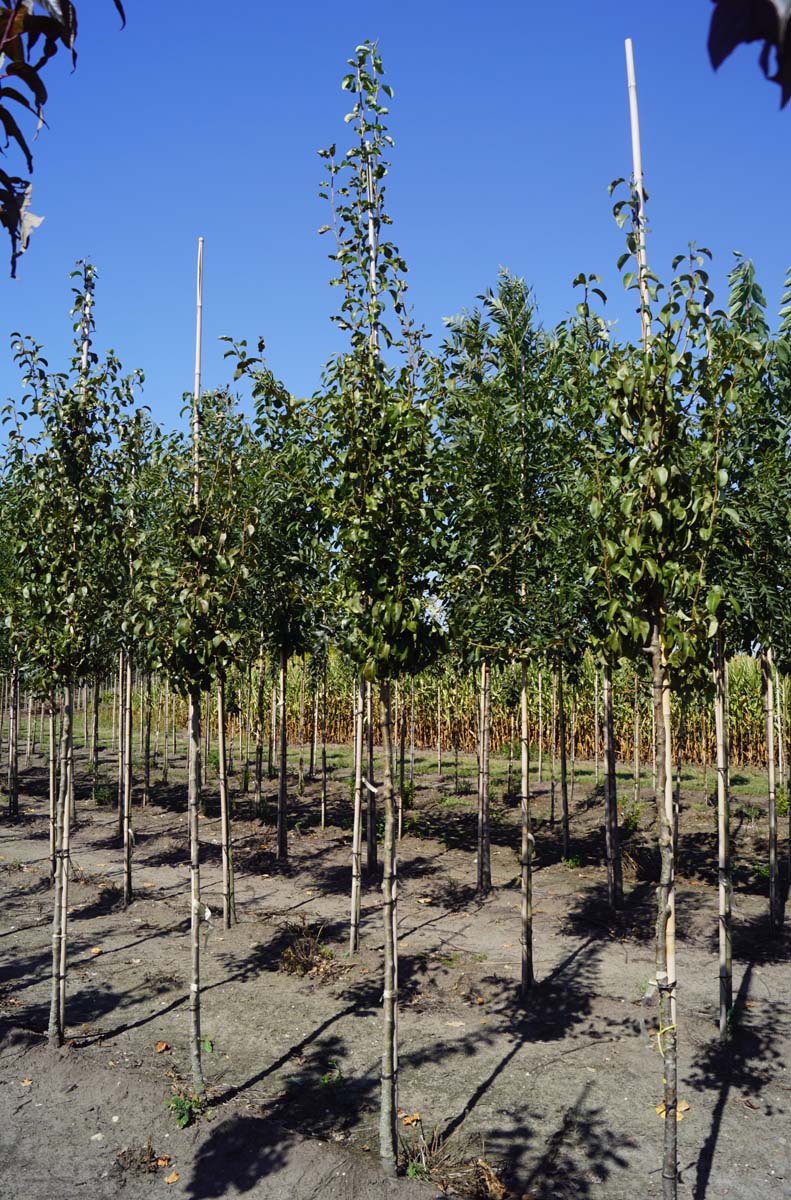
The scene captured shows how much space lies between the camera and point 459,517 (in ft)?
30.9

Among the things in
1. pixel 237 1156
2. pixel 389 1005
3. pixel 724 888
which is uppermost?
pixel 724 888

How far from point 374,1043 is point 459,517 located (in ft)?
17.1

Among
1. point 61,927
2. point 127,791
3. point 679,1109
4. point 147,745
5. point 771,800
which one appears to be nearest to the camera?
point 679,1109

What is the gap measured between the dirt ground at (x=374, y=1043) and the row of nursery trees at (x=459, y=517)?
2.03 ft

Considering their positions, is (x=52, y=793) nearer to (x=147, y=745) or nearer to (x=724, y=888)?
(x=147, y=745)

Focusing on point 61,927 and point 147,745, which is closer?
point 61,927

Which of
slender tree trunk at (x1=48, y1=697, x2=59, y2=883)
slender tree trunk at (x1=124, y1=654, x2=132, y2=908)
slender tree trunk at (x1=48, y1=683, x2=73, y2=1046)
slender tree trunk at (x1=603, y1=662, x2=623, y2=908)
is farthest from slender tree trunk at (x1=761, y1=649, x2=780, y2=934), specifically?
slender tree trunk at (x1=124, y1=654, x2=132, y2=908)

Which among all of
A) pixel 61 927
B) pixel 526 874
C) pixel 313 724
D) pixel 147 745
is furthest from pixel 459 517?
pixel 313 724

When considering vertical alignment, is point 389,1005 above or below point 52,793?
below

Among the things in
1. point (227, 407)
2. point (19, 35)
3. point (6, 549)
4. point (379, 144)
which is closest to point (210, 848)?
point (6, 549)

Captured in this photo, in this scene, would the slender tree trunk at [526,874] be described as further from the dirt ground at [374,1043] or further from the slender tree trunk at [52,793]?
the slender tree trunk at [52,793]

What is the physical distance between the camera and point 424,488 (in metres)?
6.62

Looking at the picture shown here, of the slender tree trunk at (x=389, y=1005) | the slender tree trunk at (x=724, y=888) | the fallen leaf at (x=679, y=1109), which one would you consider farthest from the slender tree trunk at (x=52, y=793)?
the slender tree trunk at (x=724, y=888)

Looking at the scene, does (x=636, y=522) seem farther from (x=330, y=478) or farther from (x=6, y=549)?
(x=6, y=549)
